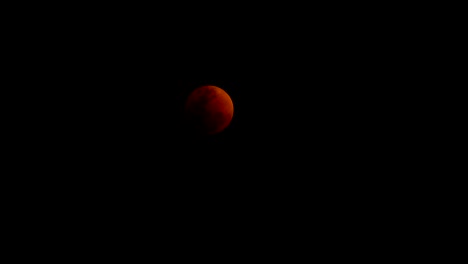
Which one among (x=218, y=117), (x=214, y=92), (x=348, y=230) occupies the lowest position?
(x=348, y=230)

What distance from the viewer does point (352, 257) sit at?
2195 millimetres

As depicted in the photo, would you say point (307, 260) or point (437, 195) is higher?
point (437, 195)

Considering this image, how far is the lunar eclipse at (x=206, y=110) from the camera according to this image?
68.5 inches

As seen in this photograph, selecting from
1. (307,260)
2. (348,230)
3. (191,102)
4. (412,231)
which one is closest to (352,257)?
(348,230)

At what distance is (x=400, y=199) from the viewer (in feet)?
7.76

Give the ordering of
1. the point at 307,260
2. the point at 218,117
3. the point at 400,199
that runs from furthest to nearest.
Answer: the point at 400,199, the point at 307,260, the point at 218,117

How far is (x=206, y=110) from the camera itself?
174cm

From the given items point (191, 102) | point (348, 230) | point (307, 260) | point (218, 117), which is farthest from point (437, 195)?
point (191, 102)

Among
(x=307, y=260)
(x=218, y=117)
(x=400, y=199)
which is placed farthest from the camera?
(x=400, y=199)

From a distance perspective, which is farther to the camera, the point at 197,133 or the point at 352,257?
the point at 352,257

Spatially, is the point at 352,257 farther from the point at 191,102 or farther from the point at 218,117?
the point at 191,102

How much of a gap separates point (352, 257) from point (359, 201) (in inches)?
17.3

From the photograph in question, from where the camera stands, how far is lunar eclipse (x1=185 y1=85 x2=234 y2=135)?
174cm

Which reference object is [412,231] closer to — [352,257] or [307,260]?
[352,257]
